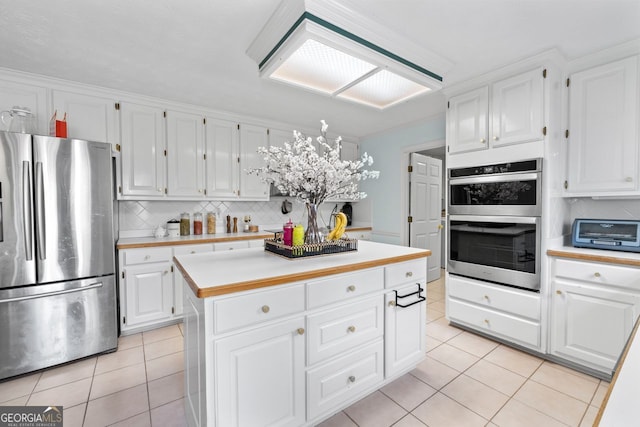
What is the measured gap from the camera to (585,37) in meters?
2.00

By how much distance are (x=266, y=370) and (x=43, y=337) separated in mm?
2096

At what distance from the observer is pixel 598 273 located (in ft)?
6.72

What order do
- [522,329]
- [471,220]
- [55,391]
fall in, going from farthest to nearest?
[471,220], [522,329], [55,391]

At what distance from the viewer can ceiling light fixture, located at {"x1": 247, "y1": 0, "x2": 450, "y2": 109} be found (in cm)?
161

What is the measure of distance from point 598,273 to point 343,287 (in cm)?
197

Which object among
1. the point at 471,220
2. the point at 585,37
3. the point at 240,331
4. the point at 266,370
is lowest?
the point at 266,370

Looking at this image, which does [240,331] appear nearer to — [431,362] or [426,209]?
[431,362]

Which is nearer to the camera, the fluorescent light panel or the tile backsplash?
the fluorescent light panel

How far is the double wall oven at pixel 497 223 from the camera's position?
90.4 inches

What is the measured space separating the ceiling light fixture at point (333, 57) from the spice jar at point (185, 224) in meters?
2.15

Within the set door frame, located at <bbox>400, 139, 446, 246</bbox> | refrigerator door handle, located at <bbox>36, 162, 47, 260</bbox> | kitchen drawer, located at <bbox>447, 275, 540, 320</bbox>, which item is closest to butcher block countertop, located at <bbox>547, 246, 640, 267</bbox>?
kitchen drawer, located at <bbox>447, 275, 540, 320</bbox>

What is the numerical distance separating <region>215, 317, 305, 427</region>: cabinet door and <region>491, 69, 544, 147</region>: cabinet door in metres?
2.34

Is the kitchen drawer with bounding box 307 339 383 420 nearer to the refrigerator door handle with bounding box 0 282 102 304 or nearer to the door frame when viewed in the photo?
the refrigerator door handle with bounding box 0 282 102 304

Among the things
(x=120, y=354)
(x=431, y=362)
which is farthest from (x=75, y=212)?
(x=431, y=362)
